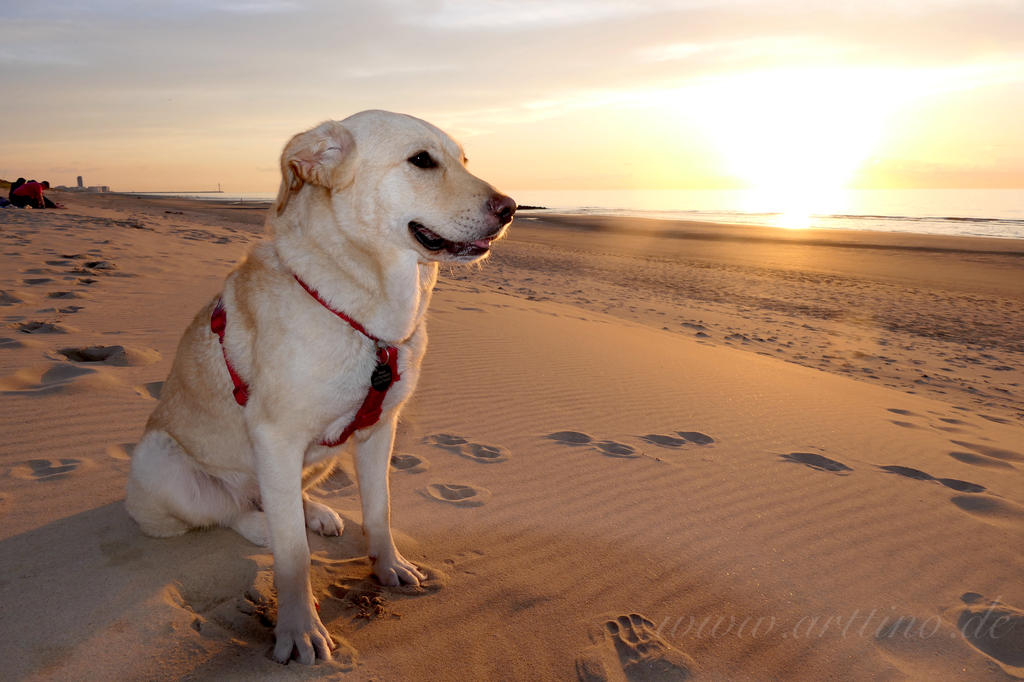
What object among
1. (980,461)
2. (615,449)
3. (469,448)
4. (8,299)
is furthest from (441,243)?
(8,299)

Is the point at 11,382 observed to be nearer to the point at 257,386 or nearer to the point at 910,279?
the point at 257,386

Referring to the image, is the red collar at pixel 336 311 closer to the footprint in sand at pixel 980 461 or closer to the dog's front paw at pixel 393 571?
the dog's front paw at pixel 393 571

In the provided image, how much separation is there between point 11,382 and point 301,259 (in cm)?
328

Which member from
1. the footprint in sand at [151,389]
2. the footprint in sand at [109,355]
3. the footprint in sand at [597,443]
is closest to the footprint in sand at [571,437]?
Result: the footprint in sand at [597,443]

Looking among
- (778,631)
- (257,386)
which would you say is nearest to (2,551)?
(257,386)

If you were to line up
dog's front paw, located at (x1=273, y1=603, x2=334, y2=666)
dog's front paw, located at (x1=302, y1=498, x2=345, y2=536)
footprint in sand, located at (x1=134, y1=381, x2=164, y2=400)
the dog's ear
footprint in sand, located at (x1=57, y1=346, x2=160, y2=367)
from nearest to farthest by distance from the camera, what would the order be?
A: dog's front paw, located at (x1=273, y1=603, x2=334, y2=666)
the dog's ear
dog's front paw, located at (x1=302, y1=498, x2=345, y2=536)
footprint in sand, located at (x1=134, y1=381, x2=164, y2=400)
footprint in sand, located at (x1=57, y1=346, x2=160, y2=367)

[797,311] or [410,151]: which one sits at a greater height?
[410,151]

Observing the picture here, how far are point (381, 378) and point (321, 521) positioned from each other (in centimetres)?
110

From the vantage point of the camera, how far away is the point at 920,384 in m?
7.22

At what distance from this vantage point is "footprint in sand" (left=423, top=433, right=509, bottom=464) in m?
4.05

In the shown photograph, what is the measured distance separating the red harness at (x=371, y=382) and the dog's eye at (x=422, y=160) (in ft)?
2.18

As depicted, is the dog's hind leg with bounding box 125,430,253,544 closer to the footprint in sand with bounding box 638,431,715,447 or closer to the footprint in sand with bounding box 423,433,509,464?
the footprint in sand with bounding box 423,433,509,464

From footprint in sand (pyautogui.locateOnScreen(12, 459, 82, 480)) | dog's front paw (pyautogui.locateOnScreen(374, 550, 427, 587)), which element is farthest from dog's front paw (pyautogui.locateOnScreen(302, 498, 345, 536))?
footprint in sand (pyautogui.locateOnScreen(12, 459, 82, 480))

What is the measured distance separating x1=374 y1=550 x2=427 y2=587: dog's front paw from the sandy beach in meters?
0.06
